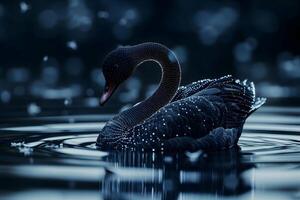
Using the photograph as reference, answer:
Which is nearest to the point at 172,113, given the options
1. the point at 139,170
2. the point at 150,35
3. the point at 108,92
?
the point at 108,92

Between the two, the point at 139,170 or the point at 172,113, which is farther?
the point at 172,113

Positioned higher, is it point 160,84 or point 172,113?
point 160,84

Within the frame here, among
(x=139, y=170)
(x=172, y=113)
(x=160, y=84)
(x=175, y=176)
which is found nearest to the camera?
(x=175, y=176)

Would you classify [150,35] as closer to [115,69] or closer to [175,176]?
[115,69]

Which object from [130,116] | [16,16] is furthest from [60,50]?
[130,116]

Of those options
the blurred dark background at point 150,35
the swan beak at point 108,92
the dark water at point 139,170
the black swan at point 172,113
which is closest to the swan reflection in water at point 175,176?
the dark water at point 139,170

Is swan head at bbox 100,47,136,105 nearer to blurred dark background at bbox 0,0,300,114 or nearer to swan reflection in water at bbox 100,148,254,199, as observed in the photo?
swan reflection in water at bbox 100,148,254,199

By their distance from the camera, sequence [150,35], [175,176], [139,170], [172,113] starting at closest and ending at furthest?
1. [175,176]
2. [139,170]
3. [172,113]
4. [150,35]
